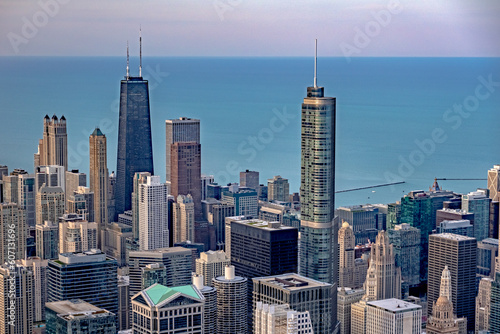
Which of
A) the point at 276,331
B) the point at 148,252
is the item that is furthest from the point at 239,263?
the point at 276,331

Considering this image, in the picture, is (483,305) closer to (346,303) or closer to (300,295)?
(346,303)

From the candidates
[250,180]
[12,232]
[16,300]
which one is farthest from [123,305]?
[250,180]

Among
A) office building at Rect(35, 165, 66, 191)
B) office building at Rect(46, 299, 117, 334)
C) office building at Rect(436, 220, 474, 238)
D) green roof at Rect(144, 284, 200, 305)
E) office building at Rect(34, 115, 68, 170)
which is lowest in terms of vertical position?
office building at Rect(46, 299, 117, 334)

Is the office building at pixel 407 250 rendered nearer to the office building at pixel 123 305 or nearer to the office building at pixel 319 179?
the office building at pixel 319 179

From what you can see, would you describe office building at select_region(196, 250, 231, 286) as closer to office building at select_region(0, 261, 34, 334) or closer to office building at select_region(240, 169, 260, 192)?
office building at select_region(0, 261, 34, 334)

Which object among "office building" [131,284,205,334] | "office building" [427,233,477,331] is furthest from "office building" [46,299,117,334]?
"office building" [427,233,477,331]

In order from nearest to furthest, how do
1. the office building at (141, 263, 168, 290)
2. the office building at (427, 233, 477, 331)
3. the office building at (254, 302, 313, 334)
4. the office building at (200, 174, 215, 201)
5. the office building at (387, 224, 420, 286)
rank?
the office building at (254, 302, 313, 334) → the office building at (141, 263, 168, 290) → the office building at (427, 233, 477, 331) → the office building at (387, 224, 420, 286) → the office building at (200, 174, 215, 201)

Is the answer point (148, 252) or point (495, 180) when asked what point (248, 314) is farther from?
point (495, 180)
